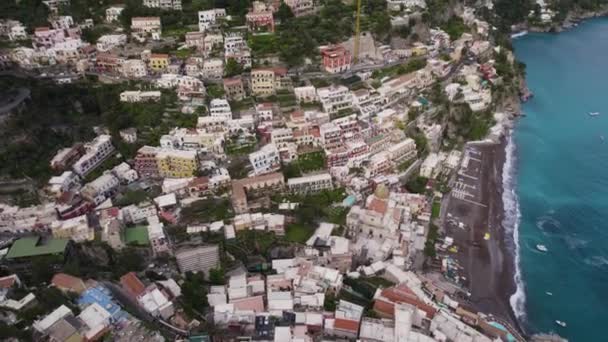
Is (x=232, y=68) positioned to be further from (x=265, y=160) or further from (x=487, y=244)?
(x=487, y=244)

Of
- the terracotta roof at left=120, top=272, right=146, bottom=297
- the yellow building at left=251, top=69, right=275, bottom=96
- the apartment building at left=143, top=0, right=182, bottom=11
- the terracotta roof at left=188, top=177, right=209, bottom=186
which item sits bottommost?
the terracotta roof at left=120, top=272, right=146, bottom=297

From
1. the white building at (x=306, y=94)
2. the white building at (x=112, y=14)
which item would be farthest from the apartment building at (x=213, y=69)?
the white building at (x=112, y=14)

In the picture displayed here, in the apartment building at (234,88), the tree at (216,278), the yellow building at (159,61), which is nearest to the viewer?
the tree at (216,278)

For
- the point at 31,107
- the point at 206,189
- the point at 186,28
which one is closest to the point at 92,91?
the point at 31,107

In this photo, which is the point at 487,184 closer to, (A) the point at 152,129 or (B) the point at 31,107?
(A) the point at 152,129

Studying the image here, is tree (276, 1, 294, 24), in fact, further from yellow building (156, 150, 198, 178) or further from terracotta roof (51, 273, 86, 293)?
terracotta roof (51, 273, 86, 293)

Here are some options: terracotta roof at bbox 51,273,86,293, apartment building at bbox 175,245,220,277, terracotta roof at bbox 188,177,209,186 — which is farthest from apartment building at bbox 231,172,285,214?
terracotta roof at bbox 51,273,86,293

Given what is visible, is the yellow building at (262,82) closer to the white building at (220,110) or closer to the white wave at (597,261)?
the white building at (220,110)
